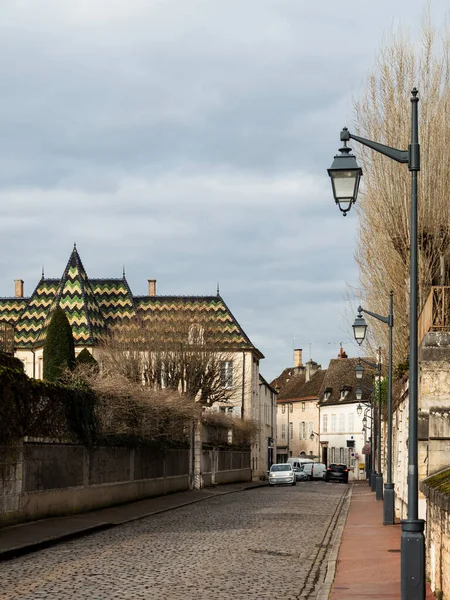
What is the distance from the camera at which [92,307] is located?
2559 inches

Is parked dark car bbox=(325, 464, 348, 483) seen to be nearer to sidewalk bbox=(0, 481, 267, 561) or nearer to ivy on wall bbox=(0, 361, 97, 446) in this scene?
sidewalk bbox=(0, 481, 267, 561)

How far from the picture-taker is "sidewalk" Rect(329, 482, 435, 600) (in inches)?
491

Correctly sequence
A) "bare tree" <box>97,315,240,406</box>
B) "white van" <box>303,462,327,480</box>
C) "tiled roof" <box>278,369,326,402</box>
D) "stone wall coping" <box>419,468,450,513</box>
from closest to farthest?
"stone wall coping" <box>419,468,450,513</box>, "bare tree" <box>97,315,240,406</box>, "white van" <box>303,462,327,480</box>, "tiled roof" <box>278,369,326,402</box>

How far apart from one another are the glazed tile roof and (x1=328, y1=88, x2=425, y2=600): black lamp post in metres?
51.8

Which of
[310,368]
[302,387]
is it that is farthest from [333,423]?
[310,368]

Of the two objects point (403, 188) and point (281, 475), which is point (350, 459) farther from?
point (403, 188)

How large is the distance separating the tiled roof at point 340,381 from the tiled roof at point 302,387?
2675 millimetres

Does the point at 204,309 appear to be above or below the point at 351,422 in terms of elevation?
above

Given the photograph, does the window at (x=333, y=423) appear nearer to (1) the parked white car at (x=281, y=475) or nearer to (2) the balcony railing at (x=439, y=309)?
(1) the parked white car at (x=281, y=475)

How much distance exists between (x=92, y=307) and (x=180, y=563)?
50225 millimetres

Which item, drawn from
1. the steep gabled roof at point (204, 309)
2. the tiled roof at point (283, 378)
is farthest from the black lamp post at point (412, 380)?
the tiled roof at point (283, 378)

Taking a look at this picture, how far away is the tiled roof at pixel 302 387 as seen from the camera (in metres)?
106

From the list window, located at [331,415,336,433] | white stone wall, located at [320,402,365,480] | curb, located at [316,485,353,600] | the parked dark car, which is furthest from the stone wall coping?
window, located at [331,415,336,433]

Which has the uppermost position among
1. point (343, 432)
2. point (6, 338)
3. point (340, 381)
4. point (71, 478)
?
point (340, 381)
